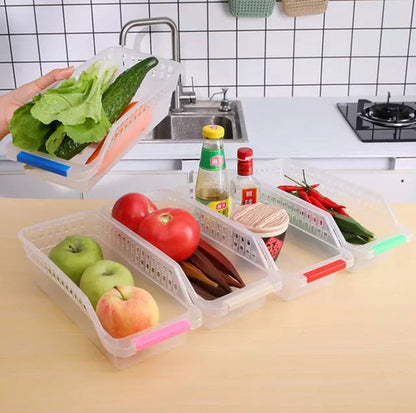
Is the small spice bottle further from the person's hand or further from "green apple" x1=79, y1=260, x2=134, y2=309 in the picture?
the person's hand

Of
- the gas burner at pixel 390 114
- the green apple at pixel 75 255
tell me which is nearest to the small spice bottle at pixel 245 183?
the green apple at pixel 75 255

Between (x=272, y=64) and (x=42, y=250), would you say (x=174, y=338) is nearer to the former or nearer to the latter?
(x=42, y=250)

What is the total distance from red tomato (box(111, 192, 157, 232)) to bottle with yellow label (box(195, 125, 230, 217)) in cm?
12

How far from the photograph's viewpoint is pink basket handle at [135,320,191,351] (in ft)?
3.43

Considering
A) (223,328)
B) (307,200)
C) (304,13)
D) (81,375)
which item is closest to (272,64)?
(304,13)

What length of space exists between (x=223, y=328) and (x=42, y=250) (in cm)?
46

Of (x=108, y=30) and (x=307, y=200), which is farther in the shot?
(x=108, y=30)

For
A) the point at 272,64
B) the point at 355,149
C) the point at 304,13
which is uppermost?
the point at 304,13

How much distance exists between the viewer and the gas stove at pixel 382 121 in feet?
7.86

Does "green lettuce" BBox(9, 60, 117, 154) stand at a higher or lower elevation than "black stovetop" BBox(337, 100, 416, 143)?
higher

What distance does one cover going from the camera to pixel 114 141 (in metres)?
1.33

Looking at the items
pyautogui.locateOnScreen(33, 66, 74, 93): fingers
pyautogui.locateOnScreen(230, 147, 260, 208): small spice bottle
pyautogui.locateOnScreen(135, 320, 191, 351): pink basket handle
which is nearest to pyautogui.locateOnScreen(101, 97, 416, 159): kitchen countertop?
pyautogui.locateOnScreen(33, 66, 74, 93): fingers

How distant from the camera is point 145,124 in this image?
1466 mm

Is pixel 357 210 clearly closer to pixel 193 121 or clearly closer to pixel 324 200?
pixel 324 200
